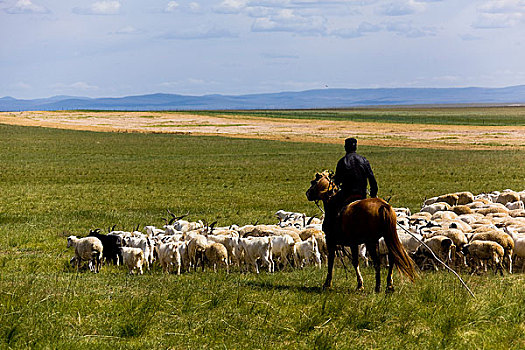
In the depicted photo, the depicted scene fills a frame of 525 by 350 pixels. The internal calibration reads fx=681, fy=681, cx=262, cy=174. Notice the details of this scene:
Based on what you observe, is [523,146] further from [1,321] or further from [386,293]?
[1,321]

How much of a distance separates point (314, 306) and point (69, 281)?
4.54m

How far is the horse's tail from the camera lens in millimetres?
10398

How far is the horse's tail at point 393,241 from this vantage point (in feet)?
34.1

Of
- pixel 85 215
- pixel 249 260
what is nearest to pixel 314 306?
pixel 249 260

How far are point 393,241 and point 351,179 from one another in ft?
4.31

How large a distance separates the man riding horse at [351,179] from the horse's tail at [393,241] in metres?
0.75

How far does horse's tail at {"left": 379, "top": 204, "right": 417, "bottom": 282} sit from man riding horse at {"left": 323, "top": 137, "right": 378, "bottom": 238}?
2.46ft

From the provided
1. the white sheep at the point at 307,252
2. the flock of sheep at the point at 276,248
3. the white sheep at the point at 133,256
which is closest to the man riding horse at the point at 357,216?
the flock of sheep at the point at 276,248

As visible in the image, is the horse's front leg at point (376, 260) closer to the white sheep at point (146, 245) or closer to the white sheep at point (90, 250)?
the white sheep at point (146, 245)

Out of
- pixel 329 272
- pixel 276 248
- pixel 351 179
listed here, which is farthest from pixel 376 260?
pixel 276 248

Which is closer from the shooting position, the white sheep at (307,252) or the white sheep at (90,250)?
the white sheep at (307,252)

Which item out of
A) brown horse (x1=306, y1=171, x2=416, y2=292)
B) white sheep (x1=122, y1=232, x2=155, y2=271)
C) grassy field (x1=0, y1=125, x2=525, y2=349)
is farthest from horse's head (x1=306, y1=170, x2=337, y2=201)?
white sheep (x1=122, y1=232, x2=155, y2=271)

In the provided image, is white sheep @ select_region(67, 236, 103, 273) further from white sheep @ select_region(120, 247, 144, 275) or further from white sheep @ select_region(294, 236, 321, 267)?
white sheep @ select_region(294, 236, 321, 267)

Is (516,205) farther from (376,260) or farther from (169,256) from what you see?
(376,260)
